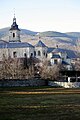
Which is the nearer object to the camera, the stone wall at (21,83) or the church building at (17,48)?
the stone wall at (21,83)

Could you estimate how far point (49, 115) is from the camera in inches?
744

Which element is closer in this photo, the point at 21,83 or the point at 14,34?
the point at 21,83

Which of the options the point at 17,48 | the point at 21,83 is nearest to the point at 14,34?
the point at 17,48

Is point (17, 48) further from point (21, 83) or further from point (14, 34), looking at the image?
point (21, 83)

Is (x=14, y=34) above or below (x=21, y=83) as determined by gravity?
above

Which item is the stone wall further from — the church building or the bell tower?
the bell tower

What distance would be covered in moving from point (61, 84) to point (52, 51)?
80.6 metres

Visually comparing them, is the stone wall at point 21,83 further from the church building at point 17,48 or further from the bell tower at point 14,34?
the bell tower at point 14,34

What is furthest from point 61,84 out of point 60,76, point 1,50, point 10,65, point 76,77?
point 1,50

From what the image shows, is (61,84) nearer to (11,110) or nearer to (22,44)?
(11,110)

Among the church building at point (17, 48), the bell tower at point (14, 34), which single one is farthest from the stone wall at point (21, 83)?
the bell tower at point (14, 34)

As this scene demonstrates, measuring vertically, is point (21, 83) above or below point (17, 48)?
below

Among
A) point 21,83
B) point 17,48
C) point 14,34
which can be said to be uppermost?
point 14,34

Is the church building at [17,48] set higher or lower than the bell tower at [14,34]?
lower
